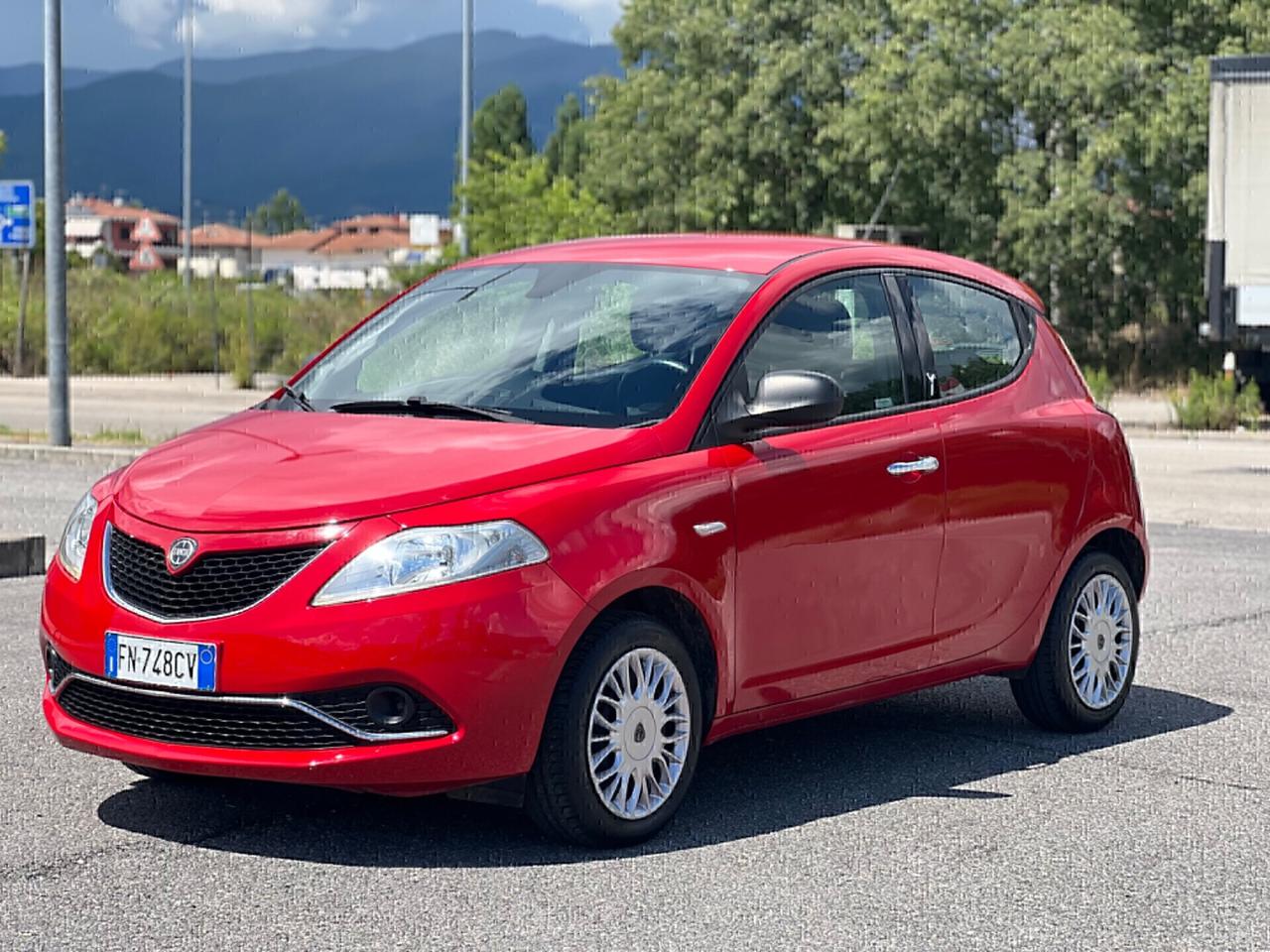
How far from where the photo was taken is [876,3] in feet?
160

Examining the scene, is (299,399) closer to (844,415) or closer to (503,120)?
(844,415)

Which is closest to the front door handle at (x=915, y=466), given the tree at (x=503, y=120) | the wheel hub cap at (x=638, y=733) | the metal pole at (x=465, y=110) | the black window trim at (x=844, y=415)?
the black window trim at (x=844, y=415)

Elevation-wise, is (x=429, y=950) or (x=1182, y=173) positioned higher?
(x=1182, y=173)

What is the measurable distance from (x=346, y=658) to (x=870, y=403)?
2150mm

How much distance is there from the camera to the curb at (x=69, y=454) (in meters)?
20.1

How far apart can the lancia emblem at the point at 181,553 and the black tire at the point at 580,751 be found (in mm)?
983

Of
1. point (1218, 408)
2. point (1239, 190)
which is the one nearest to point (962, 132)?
point (1218, 408)

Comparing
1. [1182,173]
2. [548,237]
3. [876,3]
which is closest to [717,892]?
[548,237]

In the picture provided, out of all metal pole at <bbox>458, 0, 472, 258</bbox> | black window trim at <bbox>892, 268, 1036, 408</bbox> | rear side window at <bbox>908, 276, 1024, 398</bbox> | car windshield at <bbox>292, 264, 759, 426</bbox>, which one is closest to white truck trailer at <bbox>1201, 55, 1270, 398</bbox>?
metal pole at <bbox>458, 0, 472, 258</bbox>

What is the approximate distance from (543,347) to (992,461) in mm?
1584

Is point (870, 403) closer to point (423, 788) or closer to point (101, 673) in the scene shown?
point (423, 788)

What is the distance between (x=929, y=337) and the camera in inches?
289

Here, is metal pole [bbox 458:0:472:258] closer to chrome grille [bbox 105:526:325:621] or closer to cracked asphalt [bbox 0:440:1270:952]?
cracked asphalt [bbox 0:440:1270:952]

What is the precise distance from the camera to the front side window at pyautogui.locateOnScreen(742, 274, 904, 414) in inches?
266
